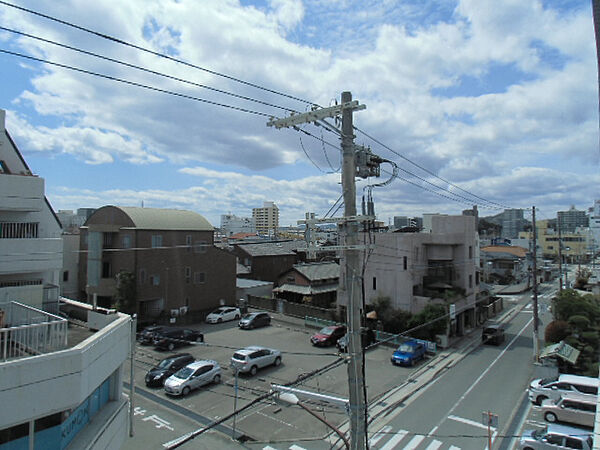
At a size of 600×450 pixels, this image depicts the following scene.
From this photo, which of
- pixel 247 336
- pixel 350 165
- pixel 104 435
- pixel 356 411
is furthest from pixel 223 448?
pixel 247 336

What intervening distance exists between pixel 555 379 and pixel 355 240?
51.7 feet

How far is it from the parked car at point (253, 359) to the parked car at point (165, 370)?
8.52 ft

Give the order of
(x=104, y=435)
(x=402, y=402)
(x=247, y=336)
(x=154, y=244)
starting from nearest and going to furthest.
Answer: (x=104, y=435)
(x=402, y=402)
(x=247, y=336)
(x=154, y=244)

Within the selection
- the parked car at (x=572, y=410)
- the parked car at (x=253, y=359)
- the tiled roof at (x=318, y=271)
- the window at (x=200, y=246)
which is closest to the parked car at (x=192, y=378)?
the parked car at (x=253, y=359)

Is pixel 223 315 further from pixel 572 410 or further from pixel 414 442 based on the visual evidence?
pixel 572 410

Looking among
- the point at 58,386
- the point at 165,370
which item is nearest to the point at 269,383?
the point at 165,370

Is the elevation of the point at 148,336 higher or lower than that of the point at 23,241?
lower

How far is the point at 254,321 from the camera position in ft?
98.7

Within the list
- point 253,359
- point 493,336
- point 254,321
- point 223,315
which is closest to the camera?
point 253,359

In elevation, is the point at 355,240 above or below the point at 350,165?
below

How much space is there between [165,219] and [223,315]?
32.5 feet

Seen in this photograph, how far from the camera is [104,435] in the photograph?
7.78 meters

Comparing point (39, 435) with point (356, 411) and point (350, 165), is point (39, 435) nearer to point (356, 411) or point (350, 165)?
point (356, 411)

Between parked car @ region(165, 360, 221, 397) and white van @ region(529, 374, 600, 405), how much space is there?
15.1 m
